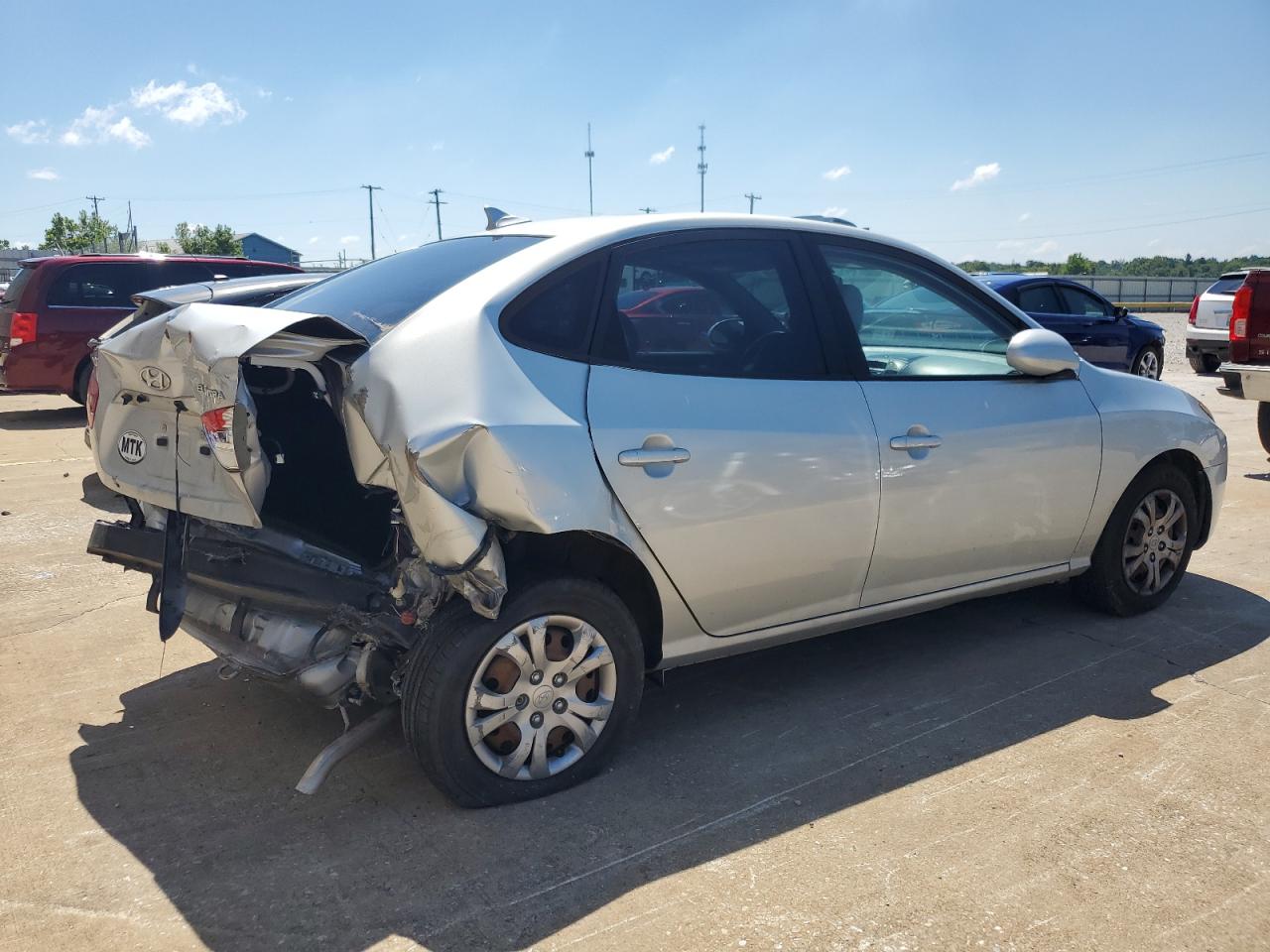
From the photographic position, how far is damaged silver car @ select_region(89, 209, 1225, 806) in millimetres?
3018

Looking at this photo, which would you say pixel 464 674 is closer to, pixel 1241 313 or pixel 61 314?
pixel 1241 313

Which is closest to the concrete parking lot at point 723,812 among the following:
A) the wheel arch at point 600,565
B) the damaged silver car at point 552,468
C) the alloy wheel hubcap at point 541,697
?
the alloy wheel hubcap at point 541,697

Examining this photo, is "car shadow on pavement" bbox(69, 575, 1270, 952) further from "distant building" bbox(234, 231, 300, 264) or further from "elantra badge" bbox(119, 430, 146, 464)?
"distant building" bbox(234, 231, 300, 264)

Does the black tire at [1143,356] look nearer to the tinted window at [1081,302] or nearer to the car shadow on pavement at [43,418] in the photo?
the tinted window at [1081,302]

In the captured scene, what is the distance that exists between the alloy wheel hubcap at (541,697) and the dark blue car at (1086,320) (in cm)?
1053

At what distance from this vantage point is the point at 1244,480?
8227 mm

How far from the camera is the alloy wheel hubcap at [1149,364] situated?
14180mm

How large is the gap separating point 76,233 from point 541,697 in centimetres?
9286

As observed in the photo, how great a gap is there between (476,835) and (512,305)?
159 centimetres

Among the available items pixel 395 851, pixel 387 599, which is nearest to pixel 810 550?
pixel 387 599

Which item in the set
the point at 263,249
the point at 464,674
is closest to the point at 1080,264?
the point at 263,249

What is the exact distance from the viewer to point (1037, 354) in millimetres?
Result: 4230

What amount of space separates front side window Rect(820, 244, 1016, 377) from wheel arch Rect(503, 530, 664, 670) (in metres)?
1.24

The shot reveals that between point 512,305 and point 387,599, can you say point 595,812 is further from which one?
point 512,305
